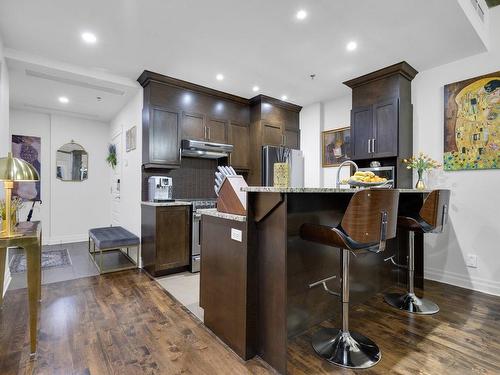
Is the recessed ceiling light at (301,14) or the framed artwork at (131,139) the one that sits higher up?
the recessed ceiling light at (301,14)

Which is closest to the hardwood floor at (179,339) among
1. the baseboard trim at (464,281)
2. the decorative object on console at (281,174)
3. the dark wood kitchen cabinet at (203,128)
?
the baseboard trim at (464,281)

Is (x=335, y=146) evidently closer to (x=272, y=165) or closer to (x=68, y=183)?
(x=272, y=165)

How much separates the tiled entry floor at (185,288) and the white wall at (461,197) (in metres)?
2.88

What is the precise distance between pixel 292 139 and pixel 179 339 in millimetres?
3957

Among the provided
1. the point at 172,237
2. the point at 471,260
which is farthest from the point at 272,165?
the point at 471,260

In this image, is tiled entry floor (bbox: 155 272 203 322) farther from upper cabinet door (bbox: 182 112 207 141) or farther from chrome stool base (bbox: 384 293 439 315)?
upper cabinet door (bbox: 182 112 207 141)

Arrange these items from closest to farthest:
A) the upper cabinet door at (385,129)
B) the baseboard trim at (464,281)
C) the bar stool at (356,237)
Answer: the bar stool at (356,237), the baseboard trim at (464,281), the upper cabinet door at (385,129)

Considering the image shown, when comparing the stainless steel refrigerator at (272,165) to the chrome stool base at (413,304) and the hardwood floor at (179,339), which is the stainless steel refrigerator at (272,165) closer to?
the chrome stool base at (413,304)

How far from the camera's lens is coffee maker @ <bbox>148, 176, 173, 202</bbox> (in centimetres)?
369

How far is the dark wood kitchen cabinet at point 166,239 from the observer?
3438 mm

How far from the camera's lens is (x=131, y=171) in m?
4.35

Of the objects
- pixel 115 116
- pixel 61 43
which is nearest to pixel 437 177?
pixel 61 43

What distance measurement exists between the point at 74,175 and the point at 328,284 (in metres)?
5.67

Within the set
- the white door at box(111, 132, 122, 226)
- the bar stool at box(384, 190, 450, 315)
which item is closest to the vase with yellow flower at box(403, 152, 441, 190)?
the bar stool at box(384, 190, 450, 315)
